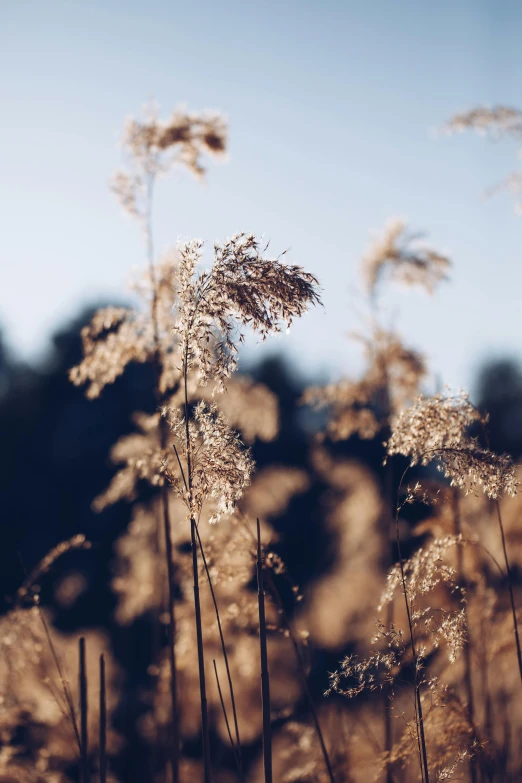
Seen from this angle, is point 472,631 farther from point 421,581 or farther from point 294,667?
point 294,667

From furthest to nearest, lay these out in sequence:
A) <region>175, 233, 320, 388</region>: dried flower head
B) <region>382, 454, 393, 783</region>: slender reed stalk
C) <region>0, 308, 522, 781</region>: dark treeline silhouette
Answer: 1. <region>0, 308, 522, 781</region>: dark treeline silhouette
2. <region>382, 454, 393, 783</region>: slender reed stalk
3. <region>175, 233, 320, 388</region>: dried flower head

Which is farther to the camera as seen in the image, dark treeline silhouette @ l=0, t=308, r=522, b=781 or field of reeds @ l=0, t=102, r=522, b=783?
dark treeline silhouette @ l=0, t=308, r=522, b=781

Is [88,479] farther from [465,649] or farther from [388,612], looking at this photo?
[465,649]

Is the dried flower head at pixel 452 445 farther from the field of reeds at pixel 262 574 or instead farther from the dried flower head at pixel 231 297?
the dried flower head at pixel 231 297

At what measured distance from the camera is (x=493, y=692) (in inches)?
189

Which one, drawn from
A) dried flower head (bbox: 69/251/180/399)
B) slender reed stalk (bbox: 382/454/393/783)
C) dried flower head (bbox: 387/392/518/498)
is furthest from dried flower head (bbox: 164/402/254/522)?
dried flower head (bbox: 69/251/180/399)

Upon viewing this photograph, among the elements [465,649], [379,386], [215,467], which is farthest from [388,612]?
[215,467]

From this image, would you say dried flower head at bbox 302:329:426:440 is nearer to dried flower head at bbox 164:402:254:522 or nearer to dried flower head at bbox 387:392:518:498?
dried flower head at bbox 387:392:518:498

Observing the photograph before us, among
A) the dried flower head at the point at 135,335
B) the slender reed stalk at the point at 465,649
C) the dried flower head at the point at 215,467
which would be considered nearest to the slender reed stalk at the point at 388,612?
the slender reed stalk at the point at 465,649

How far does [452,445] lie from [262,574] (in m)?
0.82

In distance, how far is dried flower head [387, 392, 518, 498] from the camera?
2164mm

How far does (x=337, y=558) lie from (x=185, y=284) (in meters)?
8.72

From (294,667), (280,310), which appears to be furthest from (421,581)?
(294,667)

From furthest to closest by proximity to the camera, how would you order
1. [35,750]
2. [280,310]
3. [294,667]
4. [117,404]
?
[117,404], [35,750], [294,667], [280,310]
